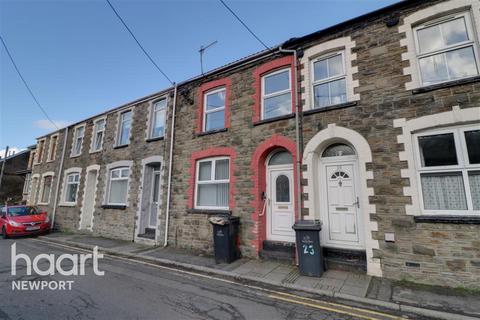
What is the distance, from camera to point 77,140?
1477cm

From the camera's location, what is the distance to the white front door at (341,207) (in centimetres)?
Answer: 592

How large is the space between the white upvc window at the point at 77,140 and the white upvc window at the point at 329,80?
13.7 m

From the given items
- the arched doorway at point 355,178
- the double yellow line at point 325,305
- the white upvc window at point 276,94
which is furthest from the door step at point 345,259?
the white upvc window at point 276,94

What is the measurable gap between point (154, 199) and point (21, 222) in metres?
7.09

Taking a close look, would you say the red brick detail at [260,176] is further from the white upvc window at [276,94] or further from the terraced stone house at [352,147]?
the white upvc window at [276,94]

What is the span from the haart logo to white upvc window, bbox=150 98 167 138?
505 centimetres

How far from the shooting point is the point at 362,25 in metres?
6.33

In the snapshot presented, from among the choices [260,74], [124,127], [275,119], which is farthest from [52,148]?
[275,119]

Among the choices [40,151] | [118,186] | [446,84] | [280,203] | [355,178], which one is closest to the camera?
[446,84]

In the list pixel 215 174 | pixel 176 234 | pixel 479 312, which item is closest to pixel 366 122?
pixel 479 312

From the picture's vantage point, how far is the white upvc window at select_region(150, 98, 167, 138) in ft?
34.9

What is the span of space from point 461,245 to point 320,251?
8.52 feet

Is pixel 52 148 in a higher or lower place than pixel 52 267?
higher

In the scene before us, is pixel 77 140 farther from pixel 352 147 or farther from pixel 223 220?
pixel 352 147
